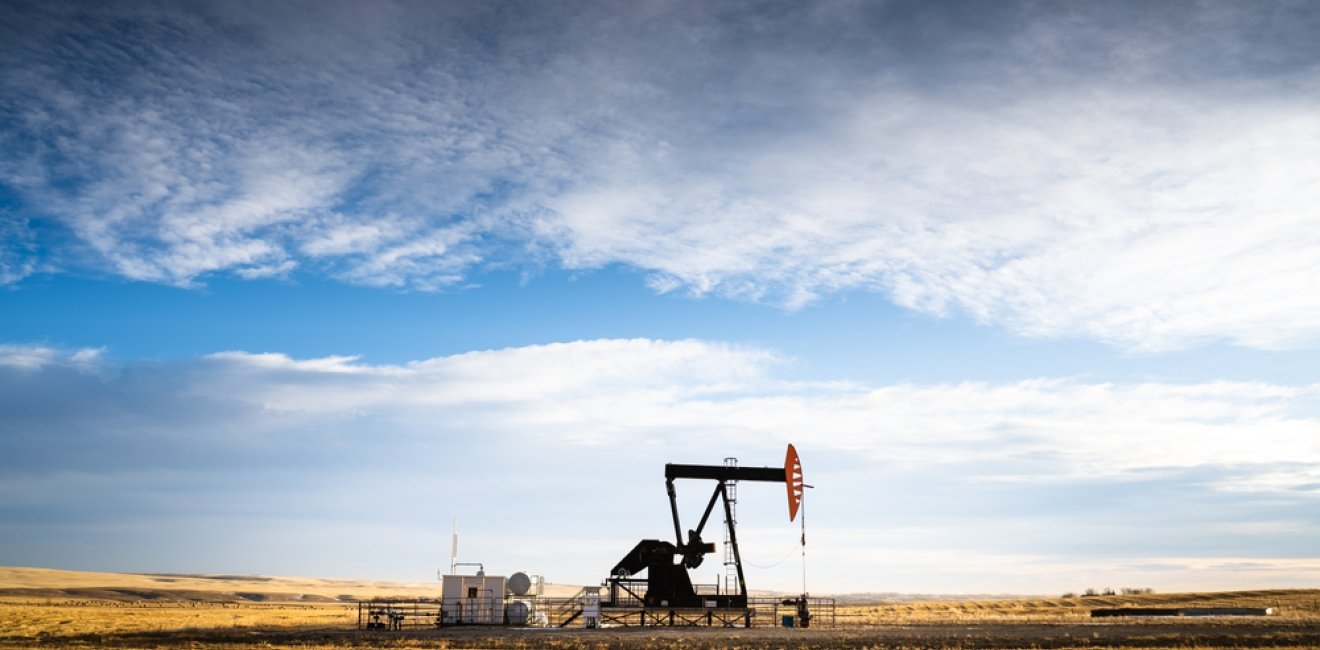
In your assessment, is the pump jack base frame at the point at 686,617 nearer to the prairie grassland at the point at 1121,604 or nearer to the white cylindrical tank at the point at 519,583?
the white cylindrical tank at the point at 519,583

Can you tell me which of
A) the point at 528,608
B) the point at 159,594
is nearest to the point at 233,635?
the point at 528,608

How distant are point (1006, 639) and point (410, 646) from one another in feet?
49.6

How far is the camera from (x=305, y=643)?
995 inches

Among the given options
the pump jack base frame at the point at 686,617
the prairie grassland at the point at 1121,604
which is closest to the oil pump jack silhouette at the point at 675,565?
the pump jack base frame at the point at 686,617

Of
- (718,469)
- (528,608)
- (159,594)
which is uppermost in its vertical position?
(718,469)

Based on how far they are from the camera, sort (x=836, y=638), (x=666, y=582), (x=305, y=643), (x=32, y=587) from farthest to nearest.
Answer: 1. (x=32, y=587)
2. (x=666, y=582)
3. (x=836, y=638)
4. (x=305, y=643)

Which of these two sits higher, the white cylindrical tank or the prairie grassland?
the white cylindrical tank

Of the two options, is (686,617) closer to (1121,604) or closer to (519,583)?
(519,583)

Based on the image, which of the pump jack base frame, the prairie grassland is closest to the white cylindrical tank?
the pump jack base frame

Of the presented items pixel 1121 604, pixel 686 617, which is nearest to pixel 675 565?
pixel 686 617

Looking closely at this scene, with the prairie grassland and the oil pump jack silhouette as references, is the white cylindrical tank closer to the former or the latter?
the oil pump jack silhouette

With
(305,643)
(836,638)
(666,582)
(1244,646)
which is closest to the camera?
(1244,646)

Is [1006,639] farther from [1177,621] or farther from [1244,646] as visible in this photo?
[1177,621]

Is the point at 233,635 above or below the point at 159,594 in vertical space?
above
